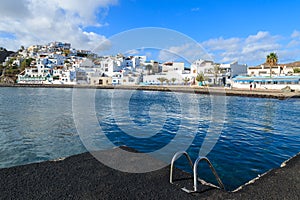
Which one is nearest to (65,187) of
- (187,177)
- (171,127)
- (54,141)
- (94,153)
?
(94,153)

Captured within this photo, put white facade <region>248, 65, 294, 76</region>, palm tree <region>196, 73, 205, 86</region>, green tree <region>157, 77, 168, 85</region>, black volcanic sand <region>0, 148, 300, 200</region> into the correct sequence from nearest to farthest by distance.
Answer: black volcanic sand <region>0, 148, 300, 200</region> < white facade <region>248, 65, 294, 76</region> < palm tree <region>196, 73, 205, 86</region> < green tree <region>157, 77, 168, 85</region>

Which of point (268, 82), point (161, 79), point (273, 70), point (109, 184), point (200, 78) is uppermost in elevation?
point (273, 70)

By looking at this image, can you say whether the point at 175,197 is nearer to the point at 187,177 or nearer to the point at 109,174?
the point at 187,177

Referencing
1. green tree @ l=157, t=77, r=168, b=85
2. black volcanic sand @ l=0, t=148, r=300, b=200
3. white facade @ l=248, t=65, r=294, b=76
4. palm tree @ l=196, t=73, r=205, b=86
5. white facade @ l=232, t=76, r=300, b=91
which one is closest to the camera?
black volcanic sand @ l=0, t=148, r=300, b=200

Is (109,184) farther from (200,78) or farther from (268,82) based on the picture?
(200,78)

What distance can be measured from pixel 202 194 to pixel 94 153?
3019 mm

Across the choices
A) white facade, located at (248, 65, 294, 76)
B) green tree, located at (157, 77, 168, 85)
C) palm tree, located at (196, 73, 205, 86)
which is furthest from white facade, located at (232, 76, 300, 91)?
green tree, located at (157, 77, 168, 85)

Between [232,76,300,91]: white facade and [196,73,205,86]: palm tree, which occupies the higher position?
[196,73,205,86]: palm tree

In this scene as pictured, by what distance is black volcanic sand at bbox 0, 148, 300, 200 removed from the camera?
3.24 meters

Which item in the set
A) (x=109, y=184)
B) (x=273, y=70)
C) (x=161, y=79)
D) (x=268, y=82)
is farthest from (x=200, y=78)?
(x=109, y=184)

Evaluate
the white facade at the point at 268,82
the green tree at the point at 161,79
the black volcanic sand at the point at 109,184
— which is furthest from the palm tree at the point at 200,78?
the black volcanic sand at the point at 109,184

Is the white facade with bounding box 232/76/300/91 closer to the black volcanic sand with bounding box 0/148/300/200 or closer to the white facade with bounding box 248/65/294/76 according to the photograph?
the white facade with bounding box 248/65/294/76

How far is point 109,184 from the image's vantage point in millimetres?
3588

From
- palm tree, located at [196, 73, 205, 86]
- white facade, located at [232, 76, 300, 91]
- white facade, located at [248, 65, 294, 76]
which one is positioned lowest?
white facade, located at [232, 76, 300, 91]
